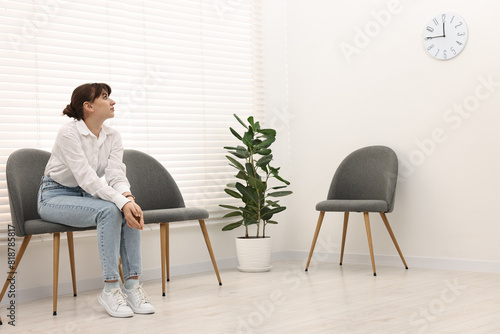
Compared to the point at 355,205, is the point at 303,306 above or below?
below

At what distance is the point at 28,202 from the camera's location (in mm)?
3168

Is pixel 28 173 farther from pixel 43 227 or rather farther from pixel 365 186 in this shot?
pixel 365 186

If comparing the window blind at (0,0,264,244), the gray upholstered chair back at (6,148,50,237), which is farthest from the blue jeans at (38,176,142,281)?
the window blind at (0,0,264,244)

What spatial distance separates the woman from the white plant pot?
4.25 feet

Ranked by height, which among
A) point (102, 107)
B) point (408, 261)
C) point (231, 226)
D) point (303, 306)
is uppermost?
point (102, 107)

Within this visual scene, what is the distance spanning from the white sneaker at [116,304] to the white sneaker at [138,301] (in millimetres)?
53

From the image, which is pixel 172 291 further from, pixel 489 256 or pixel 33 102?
pixel 489 256

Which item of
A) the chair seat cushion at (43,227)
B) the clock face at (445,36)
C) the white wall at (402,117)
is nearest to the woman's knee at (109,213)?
the chair seat cushion at (43,227)

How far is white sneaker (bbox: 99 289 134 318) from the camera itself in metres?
2.71

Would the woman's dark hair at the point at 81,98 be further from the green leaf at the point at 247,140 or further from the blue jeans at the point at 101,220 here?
the green leaf at the point at 247,140

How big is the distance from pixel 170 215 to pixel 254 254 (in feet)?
3.18

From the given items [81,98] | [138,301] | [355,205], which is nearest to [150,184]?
[81,98]

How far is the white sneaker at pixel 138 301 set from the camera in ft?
9.07

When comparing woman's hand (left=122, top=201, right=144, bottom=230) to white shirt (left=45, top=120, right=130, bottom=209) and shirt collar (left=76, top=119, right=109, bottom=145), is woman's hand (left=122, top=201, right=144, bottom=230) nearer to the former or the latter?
white shirt (left=45, top=120, right=130, bottom=209)
